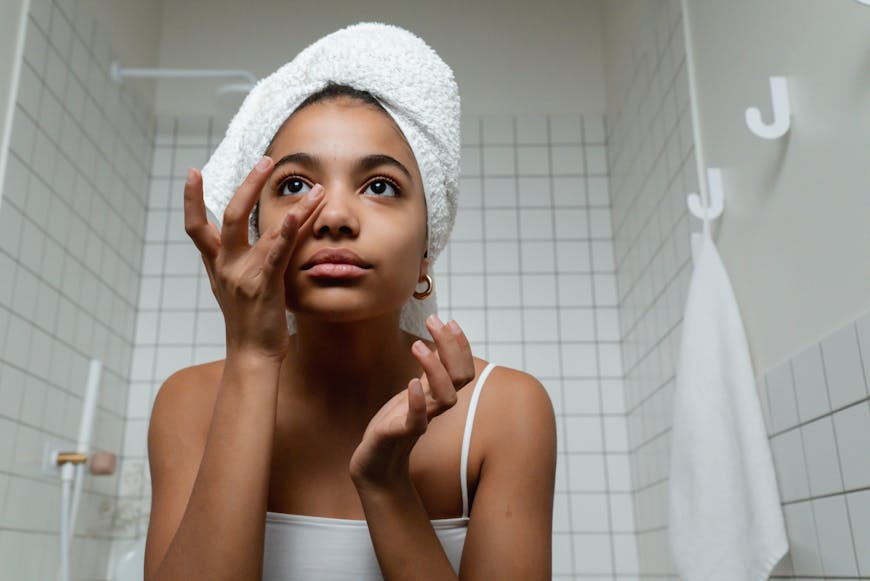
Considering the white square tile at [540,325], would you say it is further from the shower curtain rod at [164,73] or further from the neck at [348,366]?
the neck at [348,366]

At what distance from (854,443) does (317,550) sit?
657 mm

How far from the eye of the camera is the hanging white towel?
1.19 m

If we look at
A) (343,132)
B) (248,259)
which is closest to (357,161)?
(343,132)

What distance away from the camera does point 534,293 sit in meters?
2.29

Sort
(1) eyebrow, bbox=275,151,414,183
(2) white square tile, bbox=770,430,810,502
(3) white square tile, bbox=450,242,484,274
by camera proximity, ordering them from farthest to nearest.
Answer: (3) white square tile, bbox=450,242,484,274
(2) white square tile, bbox=770,430,810,502
(1) eyebrow, bbox=275,151,414,183

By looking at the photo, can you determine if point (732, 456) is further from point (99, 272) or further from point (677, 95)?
point (99, 272)

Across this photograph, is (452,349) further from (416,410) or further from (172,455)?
(172,455)

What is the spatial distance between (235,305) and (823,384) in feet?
2.60

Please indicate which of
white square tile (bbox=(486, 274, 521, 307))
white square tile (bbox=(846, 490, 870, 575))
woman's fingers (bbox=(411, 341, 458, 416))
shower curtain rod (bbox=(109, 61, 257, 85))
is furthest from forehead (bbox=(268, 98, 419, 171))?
white square tile (bbox=(486, 274, 521, 307))

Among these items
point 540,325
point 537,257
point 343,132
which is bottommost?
point 343,132

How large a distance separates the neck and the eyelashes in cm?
13

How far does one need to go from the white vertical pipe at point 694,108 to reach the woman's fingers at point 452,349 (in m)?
1.07

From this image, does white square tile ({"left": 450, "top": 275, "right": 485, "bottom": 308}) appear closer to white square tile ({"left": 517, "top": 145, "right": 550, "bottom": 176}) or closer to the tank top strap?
white square tile ({"left": 517, "top": 145, "right": 550, "bottom": 176})

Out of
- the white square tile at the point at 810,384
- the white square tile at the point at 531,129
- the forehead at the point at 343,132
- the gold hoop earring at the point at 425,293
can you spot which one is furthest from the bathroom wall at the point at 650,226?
the forehead at the point at 343,132
